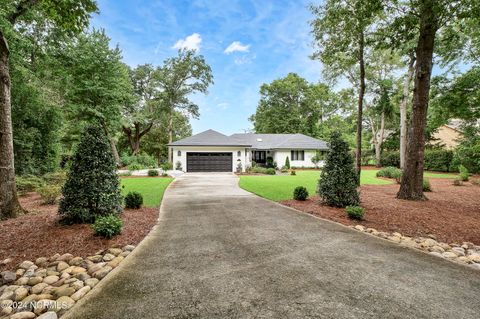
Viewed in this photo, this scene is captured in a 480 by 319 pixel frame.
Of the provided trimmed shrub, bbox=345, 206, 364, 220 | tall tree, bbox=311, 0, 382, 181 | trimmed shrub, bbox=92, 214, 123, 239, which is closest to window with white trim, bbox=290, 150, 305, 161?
tall tree, bbox=311, 0, 382, 181

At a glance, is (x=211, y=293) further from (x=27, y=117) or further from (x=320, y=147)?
(x=320, y=147)

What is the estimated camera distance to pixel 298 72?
141 ft

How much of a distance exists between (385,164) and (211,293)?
3321 cm

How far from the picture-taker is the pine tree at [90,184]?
16.1 ft

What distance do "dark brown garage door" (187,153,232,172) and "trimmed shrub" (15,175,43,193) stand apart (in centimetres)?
1434

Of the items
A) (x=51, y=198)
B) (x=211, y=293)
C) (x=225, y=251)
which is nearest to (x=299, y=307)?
(x=211, y=293)

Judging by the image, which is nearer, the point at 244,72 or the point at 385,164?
the point at 244,72

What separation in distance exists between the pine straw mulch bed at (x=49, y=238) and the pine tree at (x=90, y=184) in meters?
0.34

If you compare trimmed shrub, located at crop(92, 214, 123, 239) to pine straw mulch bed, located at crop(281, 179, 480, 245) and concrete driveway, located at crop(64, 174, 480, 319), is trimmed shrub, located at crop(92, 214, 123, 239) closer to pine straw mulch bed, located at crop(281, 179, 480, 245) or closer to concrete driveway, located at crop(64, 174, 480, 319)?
concrete driveway, located at crop(64, 174, 480, 319)

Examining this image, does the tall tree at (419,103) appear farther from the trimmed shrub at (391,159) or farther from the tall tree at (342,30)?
the trimmed shrub at (391,159)

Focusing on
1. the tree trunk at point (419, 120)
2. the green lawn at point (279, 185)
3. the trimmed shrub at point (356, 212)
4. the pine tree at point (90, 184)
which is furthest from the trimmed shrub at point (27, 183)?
the tree trunk at point (419, 120)

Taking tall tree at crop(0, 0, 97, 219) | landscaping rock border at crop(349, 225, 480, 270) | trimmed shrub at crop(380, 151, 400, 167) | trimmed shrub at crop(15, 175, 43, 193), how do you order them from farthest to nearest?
1. trimmed shrub at crop(380, 151, 400, 167)
2. trimmed shrub at crop(15, 175, 43, 193)
3. tall tree at crop(0, 0, 97, 219)
4. landscaping rock border at crop(349, 225, 480, 270)

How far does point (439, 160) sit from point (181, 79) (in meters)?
32.8

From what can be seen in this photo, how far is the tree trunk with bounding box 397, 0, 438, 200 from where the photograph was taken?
27.7ft
